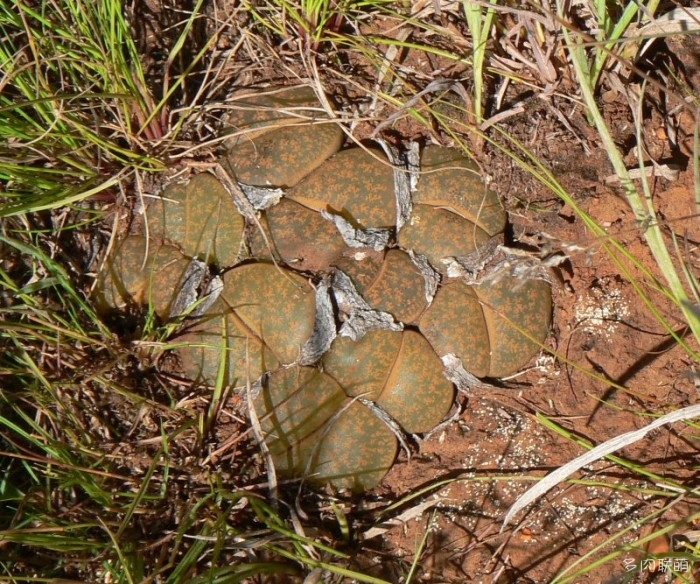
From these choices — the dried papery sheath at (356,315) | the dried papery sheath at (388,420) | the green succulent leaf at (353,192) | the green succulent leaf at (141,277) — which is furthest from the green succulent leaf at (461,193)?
the green succulent leaf at (141,277)

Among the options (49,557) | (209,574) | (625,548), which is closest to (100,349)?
(49,557)

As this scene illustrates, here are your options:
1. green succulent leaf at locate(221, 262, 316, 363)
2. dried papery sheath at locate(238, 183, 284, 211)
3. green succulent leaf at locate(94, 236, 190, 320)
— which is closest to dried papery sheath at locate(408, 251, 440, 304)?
green succulent leaf at locate(221, 262, 316, 363)

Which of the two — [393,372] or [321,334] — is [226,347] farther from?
[393,372]

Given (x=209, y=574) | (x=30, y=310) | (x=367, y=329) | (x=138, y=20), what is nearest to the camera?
(x=209, y=574)

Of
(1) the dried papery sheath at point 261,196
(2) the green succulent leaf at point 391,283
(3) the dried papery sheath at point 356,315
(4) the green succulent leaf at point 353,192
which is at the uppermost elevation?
(4) the green succulent leaf at point 353,192

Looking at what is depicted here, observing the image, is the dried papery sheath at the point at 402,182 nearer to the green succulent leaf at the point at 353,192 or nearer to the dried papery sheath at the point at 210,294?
→ the green succulent leaf at the point at 353,192

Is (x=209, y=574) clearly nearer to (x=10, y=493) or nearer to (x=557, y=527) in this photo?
(x=10, y=493)

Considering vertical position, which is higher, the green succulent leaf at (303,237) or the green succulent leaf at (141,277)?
the green succulent leaf at (303,237)

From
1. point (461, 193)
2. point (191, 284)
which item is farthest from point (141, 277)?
point (461, 193)
